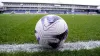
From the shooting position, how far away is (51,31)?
15.2ft

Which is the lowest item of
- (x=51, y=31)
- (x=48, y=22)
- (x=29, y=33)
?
(x=29, y=33)

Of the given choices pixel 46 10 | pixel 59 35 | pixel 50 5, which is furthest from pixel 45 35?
pixel 50 5

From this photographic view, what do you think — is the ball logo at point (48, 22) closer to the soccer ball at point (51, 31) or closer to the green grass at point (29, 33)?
the soccer ball at point (51, 31)

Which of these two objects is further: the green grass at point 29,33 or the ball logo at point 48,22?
the green grass at point 29,33

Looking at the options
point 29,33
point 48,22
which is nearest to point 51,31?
point 48,22

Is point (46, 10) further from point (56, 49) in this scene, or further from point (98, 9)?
point (56, 49)

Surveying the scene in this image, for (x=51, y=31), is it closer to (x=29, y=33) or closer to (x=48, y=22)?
(x=48, y=22)

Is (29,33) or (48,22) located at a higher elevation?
(48,22)

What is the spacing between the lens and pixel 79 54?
4.33 metres

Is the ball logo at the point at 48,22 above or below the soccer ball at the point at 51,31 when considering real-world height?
above

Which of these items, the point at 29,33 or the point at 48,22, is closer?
the point at 48,22

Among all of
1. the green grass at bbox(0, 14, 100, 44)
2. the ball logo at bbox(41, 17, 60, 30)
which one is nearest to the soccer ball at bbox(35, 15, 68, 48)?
the ball logo at bbox(41, 17, 60, 30)

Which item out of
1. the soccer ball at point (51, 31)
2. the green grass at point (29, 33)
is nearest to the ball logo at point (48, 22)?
the soccer ball at point (51, 31)

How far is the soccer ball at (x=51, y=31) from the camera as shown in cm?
465
